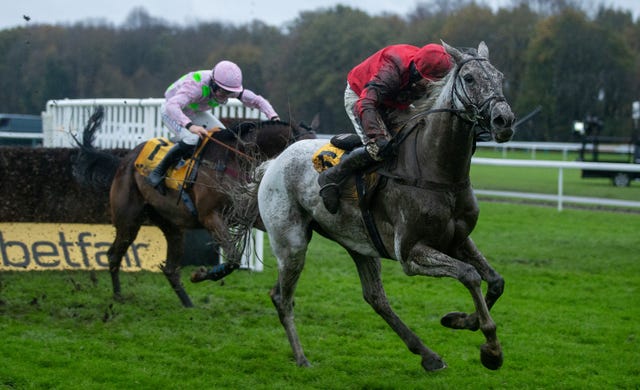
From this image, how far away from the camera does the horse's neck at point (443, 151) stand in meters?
4.16

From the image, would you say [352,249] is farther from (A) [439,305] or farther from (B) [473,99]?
(A) [439,305]

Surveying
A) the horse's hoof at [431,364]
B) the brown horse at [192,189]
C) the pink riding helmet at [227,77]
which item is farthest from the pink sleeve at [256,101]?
the horse's hoof at [431,364]

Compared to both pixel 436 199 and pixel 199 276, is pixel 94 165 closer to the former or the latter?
pixel 199 276

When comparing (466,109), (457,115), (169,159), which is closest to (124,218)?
(169,159)

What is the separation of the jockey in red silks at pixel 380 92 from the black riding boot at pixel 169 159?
2370 millimetres

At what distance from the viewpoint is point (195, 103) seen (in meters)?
6.93

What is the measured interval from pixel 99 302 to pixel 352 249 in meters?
2.85

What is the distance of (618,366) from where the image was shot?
5023 millimetres

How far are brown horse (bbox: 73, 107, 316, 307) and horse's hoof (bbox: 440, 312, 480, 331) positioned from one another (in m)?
1.89

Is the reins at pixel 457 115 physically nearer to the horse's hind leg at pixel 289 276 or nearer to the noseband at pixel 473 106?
the noseband at pixel 473 106

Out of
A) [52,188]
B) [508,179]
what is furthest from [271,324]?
[508,179]

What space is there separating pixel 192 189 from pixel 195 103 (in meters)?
0.75

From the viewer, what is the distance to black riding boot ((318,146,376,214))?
180 inches

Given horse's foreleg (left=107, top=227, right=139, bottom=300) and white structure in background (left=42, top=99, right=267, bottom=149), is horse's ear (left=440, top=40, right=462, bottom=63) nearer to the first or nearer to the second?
horse's foreleg (left=107, top=227, right=139, bottom=300)
